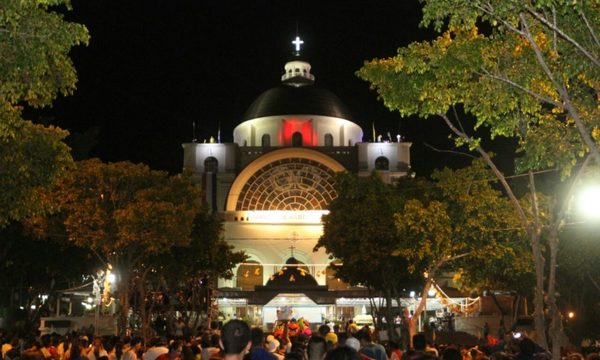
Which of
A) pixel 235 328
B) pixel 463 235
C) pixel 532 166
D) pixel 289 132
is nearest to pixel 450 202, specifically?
pixel 463 235

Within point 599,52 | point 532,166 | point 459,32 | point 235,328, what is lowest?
point 235,328

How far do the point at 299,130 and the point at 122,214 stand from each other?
38.8 metres

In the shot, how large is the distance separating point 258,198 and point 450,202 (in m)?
32.1

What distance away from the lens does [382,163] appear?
63062mm

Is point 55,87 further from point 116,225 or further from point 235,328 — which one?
point 116,225

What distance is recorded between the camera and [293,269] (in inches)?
1864

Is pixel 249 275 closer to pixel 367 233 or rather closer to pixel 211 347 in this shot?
pixel 367 233

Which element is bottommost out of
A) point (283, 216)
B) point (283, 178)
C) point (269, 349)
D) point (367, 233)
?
point (269, 349)

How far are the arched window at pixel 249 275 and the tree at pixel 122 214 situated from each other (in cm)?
2678

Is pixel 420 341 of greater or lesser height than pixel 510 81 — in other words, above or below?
below

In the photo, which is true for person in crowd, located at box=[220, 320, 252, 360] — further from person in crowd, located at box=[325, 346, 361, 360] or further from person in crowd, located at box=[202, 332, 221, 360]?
person in crowd, located at box=[202, 332, 221, 360]

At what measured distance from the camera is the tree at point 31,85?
35.3 ft

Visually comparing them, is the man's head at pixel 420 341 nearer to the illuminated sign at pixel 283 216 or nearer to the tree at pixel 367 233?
the tree at pixel 367 233

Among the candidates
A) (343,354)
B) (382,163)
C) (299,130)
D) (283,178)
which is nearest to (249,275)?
(283,178)
